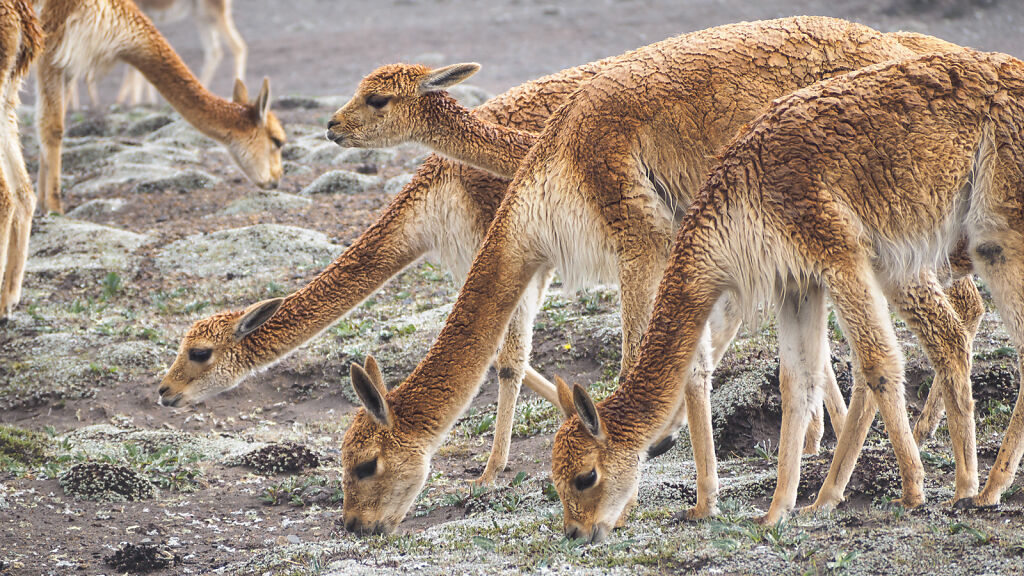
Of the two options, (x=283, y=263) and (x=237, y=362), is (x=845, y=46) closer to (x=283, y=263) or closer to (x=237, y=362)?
(x=237, y=362)

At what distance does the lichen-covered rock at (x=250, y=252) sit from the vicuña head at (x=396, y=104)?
4.21 m

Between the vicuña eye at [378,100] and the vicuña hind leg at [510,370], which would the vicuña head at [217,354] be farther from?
the vicuña hind leg at [510,370]

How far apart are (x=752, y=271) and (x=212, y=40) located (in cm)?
1886

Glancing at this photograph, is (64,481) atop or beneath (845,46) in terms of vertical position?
beneath

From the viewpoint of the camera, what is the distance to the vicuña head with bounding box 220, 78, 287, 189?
40.1 feet

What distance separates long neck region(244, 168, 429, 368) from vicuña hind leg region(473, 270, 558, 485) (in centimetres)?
77

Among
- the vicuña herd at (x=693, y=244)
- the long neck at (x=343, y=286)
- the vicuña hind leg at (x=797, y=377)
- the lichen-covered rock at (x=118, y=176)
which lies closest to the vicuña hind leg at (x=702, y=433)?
the vicuña herd at (x=693, y=244)

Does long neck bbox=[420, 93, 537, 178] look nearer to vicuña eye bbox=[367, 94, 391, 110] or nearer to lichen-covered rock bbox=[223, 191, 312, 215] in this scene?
vicuña eye bbox=[367, 94, 391, 110]

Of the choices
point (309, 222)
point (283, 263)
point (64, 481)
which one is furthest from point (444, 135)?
point (309, 222)

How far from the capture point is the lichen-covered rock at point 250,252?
36.0 ft

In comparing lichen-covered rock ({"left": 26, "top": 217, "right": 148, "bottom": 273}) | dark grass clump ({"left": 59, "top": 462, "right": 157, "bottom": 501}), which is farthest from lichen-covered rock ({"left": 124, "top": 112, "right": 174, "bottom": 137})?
dark grass clump ({"left": 59, "top": 462, "right": 157, "bottom": 501})

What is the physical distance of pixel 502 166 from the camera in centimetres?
650

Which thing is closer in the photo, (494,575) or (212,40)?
(494,575)

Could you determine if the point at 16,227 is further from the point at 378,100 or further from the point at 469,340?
the point at 469,340
